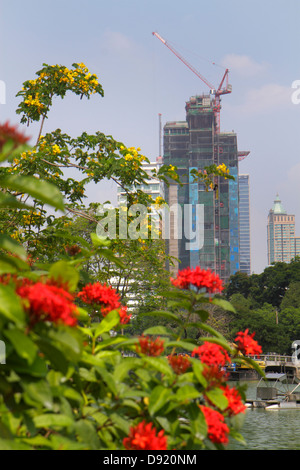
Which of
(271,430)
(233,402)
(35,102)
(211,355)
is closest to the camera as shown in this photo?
(233,402)

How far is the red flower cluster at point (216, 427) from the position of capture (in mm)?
1942

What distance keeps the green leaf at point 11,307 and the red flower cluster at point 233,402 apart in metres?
0.98

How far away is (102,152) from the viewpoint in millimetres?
8875

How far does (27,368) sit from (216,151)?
153m

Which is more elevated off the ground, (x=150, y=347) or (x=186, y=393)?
(x=150, y=347)

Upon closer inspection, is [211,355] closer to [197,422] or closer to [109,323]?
[197,422]

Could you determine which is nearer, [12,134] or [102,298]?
[12,134]

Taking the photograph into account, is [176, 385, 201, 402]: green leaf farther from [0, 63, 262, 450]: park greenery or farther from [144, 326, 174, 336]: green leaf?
[144, 326, 174, 336]: green leaf

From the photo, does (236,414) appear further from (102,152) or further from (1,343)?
(102,152)

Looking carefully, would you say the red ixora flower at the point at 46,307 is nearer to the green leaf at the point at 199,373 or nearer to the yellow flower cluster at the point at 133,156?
the green leaf at the point at 199,373

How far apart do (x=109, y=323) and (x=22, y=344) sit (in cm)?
82

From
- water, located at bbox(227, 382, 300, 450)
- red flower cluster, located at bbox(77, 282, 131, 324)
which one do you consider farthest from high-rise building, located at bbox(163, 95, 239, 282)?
red flower cluster, located at bbox(77, 282, 131, 324)

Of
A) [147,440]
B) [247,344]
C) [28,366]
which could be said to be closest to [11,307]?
[28,366]

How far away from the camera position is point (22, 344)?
141cm
